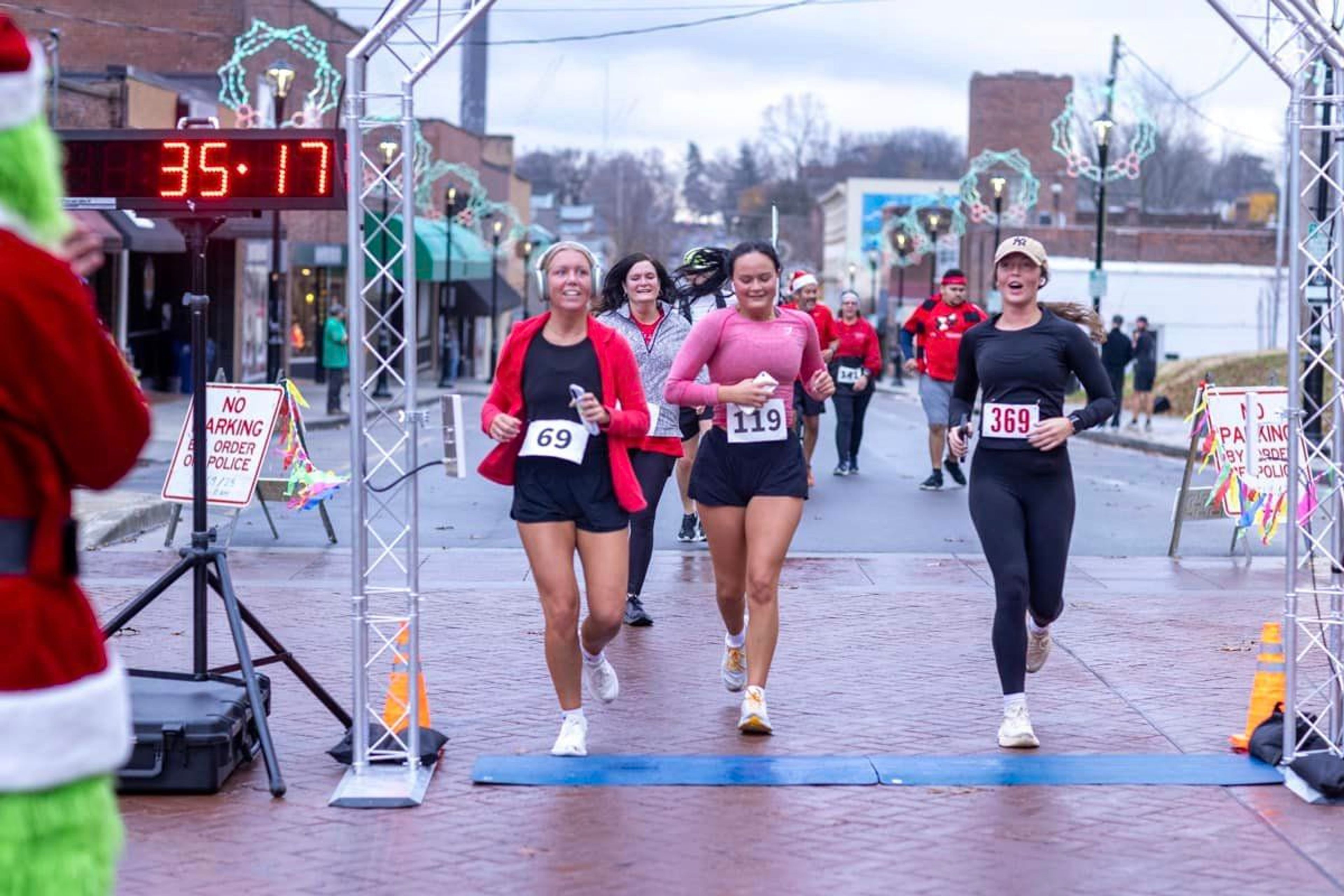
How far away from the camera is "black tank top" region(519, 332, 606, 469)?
7.09 metres

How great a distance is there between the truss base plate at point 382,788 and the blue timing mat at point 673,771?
0.25 meters

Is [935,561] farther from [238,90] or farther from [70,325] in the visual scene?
[238,90]

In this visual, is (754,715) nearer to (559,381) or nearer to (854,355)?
(559,381)

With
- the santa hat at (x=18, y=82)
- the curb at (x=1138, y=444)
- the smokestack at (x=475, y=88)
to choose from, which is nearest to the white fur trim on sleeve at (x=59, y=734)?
the santa hat at (x=18, y=82)

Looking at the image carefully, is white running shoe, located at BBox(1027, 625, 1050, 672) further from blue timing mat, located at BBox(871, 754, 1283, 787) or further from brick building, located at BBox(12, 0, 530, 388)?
brick building, located at BBox(12, 0, 530, 388)

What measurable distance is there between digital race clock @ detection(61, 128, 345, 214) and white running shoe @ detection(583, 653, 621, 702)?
87.6 inches

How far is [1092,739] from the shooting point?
304 inches

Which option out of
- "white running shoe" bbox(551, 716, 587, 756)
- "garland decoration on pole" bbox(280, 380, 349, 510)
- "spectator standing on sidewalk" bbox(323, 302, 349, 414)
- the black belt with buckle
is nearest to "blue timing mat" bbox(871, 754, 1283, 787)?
"white running shoe" bbox(551, 716, 587, 756)

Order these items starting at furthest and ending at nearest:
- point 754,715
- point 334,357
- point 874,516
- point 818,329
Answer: point 334,357, point 874,516, point 818,329, point 754,715

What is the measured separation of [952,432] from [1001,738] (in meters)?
1.33

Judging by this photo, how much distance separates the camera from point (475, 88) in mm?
99312

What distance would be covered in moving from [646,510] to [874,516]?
23.0 ft

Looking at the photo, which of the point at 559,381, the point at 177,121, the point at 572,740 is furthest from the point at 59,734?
the point at 177,121

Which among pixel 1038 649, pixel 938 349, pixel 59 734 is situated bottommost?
pixel 1038 649
